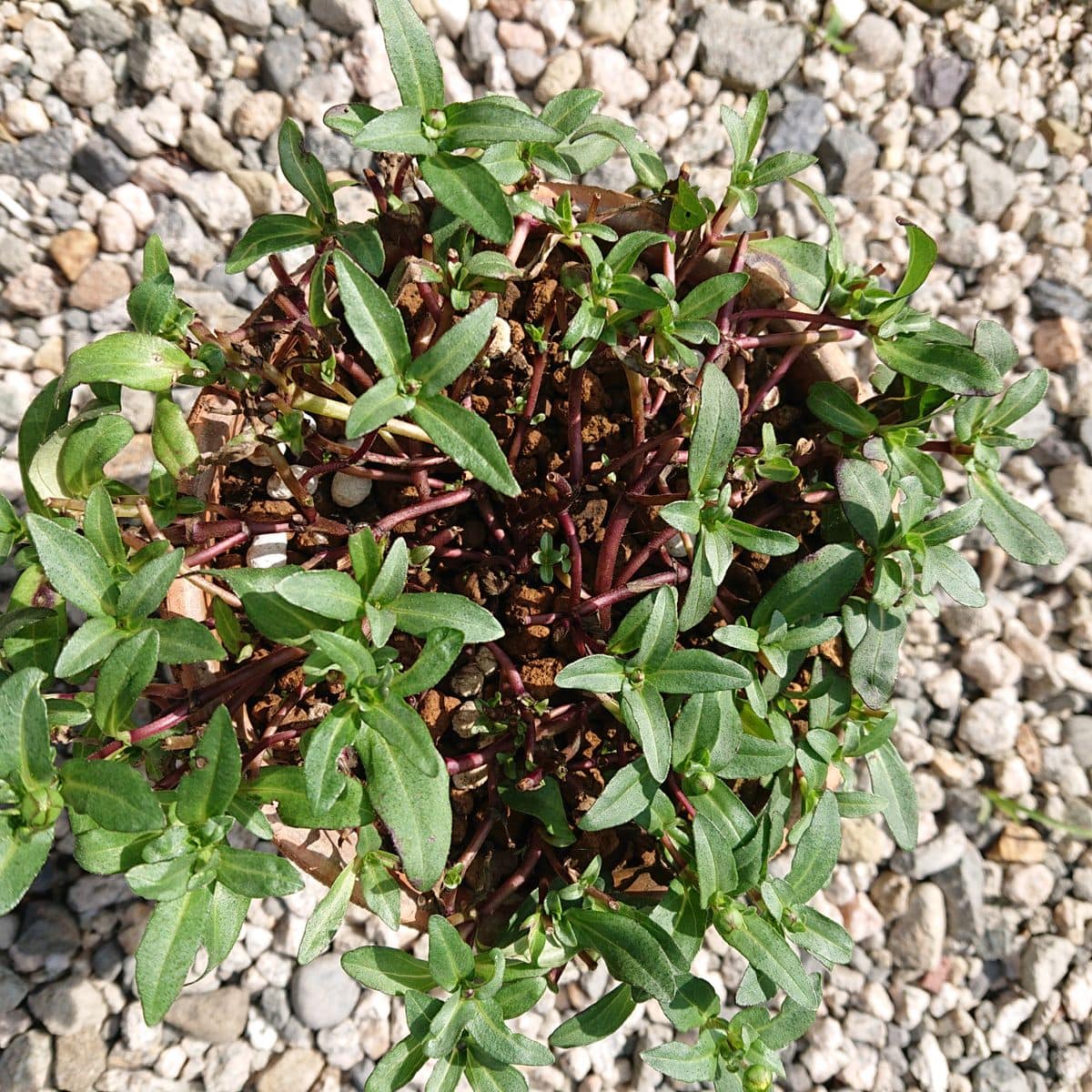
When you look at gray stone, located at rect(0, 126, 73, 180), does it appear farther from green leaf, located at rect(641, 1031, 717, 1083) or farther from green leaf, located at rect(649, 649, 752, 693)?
green leaf, located at rect(641, 1031, 717, 1083)

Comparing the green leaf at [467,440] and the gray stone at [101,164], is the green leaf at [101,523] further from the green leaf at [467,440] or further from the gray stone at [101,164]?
the gray stone at [101,164]

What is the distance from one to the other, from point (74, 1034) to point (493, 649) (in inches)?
52.0

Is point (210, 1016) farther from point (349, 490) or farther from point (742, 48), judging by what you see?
point (742, 48)

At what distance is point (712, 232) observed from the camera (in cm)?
161

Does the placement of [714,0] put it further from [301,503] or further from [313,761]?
[313,761]

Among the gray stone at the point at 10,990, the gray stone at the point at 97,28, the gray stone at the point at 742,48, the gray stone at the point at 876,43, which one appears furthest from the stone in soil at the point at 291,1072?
the gray stone at the point at 876,43

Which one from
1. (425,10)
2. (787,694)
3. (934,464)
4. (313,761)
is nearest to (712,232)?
(934,464)

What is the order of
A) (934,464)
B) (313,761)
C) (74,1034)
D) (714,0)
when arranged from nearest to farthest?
(313,761) → (934,464) → (74,1034) → (714,0)

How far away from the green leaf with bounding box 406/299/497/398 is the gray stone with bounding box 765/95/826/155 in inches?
69.5

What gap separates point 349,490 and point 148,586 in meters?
→ 0.52

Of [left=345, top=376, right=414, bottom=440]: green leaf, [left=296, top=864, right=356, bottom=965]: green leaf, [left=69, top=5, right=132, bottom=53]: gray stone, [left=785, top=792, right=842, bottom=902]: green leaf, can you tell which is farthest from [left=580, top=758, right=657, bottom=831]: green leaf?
[left=69, top=5, right=132, bottom=53]: gray stone

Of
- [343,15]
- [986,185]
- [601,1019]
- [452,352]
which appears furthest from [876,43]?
[601,1019]

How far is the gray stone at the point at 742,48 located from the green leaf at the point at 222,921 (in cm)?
242

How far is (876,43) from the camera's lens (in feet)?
8.84
